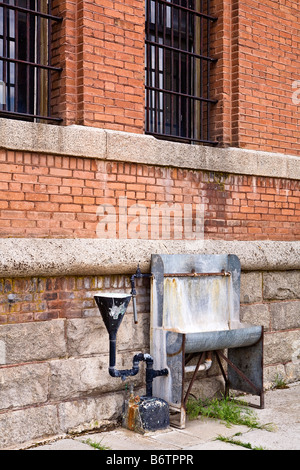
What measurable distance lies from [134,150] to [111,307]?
1.57m

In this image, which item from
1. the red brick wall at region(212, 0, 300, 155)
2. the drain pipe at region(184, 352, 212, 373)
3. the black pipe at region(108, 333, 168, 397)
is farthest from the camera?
A: the red brick wall at region(212, 0, 300, 155)

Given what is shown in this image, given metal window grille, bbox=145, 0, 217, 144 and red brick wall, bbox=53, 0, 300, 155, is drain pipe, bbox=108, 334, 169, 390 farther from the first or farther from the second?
metal window grille, bbox=145, 0, 217, 144

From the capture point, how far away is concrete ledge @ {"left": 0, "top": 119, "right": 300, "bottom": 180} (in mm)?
4957

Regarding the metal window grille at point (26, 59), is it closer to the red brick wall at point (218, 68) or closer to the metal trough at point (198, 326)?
the red brick wall at point (218, 68)

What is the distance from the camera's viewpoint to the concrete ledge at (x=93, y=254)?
4.79m

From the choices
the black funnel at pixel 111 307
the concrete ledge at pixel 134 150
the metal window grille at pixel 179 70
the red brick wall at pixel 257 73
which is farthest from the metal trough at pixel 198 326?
the red brick wall at pixel 257 73

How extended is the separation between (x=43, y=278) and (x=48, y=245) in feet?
0.89

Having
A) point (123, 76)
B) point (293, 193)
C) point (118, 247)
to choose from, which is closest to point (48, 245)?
point (118, 247)

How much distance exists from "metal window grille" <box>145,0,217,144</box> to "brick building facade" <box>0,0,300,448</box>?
2 centimetres

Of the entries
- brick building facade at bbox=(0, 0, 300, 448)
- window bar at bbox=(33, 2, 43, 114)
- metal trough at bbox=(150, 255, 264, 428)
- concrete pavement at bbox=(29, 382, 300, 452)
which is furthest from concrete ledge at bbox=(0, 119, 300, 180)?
concrete pavement at bbox=(29, 382, 300, 452)

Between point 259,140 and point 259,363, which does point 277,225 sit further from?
point 259,363

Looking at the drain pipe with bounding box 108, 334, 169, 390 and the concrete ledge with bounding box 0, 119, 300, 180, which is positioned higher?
the concrete ledge with bounding box 0, 119, 300, 180

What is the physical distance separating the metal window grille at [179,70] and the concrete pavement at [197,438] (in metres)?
2.82

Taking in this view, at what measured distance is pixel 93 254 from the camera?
5.27m
